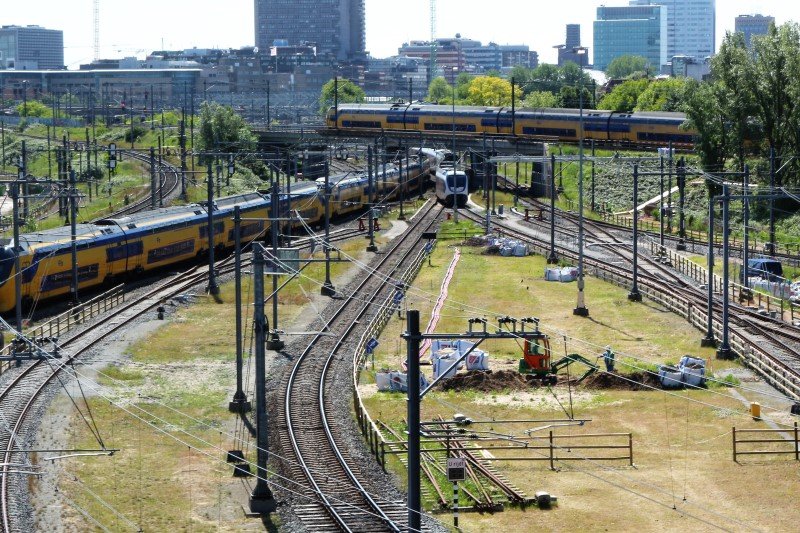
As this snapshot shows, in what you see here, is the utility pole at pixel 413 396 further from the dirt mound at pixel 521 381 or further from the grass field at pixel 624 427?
the dirt mound at pixel 521 381

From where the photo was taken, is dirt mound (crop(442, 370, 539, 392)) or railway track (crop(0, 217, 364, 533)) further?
dirt mound (crop(442, 370, 539, 392))

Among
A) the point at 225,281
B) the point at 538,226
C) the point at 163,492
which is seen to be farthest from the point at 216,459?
the point at 538,226

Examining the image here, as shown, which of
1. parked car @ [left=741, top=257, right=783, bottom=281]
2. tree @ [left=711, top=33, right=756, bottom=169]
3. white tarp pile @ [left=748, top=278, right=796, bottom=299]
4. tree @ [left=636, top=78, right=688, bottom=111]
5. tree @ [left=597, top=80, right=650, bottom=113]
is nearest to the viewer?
white tarp pile @ [left=748, top=278, right=796, bottom=299]

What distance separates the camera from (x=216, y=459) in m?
31.2

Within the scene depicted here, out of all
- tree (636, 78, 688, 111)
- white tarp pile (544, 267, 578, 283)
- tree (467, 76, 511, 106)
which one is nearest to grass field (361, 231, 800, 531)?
white tarp pile (544, 267, 578, 283)

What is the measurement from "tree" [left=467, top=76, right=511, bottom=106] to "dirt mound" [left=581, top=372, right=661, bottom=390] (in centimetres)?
14655

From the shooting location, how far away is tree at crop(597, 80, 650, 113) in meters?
154

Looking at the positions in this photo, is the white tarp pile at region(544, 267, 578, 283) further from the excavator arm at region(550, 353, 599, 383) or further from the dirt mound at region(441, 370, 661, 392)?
the dirt mound at region(441, 370, 661, 392)

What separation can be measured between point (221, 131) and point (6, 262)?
68122 millimetres

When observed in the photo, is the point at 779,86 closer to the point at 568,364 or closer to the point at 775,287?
the point at 775,287

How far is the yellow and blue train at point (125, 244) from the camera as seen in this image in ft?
162

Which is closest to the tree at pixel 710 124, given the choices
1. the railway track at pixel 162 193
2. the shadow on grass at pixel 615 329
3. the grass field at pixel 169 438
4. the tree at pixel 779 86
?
the tree at pixel 779 86

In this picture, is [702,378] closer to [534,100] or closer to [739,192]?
[739,192]

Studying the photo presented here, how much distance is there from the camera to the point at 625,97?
513 ft
